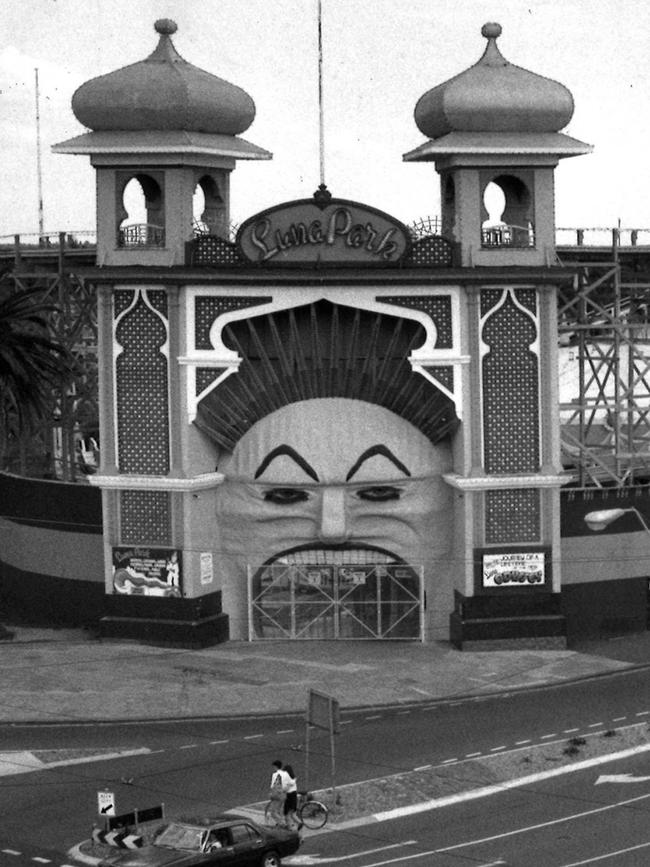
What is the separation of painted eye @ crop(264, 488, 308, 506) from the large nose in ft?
2.26

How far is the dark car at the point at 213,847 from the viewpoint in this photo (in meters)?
35.9

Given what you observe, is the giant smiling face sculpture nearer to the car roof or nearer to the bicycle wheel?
the bicycle wheel

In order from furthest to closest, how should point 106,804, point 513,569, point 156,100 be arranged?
point 513,569 → point 156,100 → point 106,804

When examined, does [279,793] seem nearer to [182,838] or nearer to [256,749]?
[182,838]

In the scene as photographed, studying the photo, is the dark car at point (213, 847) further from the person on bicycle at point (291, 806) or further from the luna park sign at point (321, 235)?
the luna park sign at point (321, 235)

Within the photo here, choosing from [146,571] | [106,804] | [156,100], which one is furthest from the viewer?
[146,571]

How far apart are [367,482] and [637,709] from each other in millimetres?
11944

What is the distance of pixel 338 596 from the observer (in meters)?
62.3

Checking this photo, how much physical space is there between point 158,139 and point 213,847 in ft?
91.2

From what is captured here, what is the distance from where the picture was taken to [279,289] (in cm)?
5984

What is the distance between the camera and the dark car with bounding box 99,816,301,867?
3594 centimetres

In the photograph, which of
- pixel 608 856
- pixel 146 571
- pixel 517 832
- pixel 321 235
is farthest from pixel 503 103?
pixel 608 856

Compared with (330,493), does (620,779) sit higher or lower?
lower

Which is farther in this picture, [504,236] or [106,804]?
[504,236]
